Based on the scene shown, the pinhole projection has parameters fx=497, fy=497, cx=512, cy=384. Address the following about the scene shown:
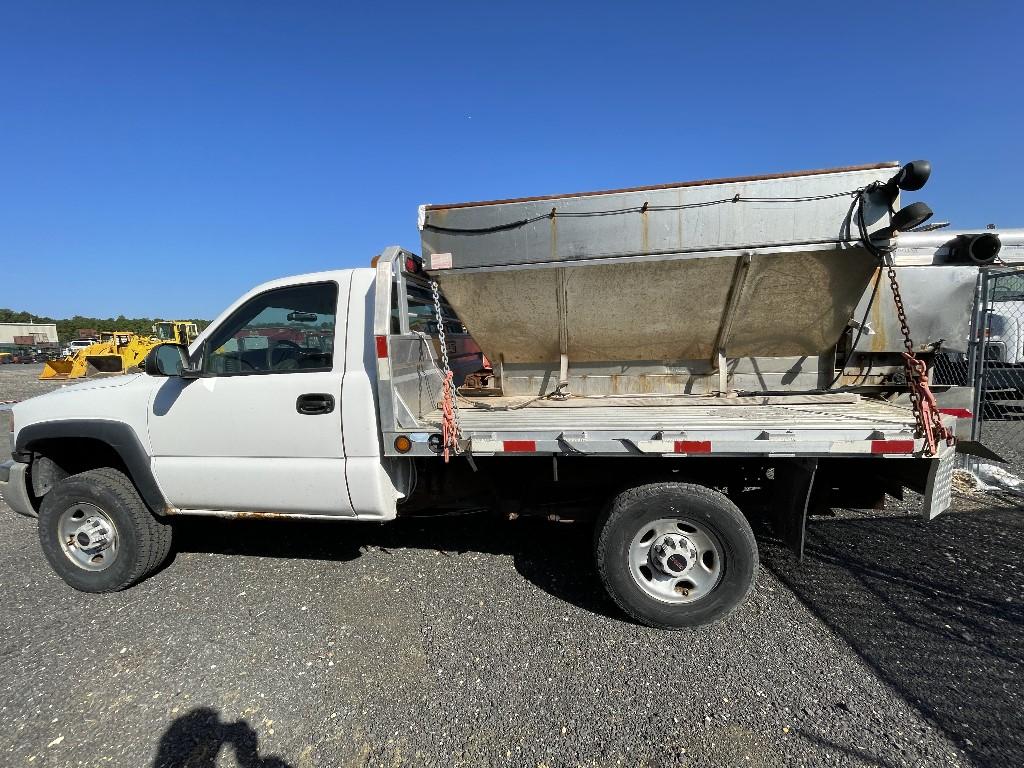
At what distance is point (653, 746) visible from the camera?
2.24 meters

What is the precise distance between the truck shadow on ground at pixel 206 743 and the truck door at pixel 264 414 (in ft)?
3.87

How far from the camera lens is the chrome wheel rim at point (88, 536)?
11.7ft

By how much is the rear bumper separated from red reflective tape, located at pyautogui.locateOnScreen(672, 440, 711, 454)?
15.3 ft

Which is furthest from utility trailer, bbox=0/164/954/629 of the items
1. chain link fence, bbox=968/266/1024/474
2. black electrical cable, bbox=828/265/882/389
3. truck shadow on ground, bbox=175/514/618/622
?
chain link fence, bbox=968/266/1024/474

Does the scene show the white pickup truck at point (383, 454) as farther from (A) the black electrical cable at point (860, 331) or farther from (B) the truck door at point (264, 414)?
(A) the black electrical cable at point (860, 331)

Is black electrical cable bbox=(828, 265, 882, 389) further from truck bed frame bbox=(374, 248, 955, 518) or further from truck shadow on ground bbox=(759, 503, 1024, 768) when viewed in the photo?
truck shadow on ground bbox=(759, 503, 1024, 768)

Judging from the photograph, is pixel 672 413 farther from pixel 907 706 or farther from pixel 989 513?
pixel 989 513

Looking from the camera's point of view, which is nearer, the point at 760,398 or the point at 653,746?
the point at 653,746

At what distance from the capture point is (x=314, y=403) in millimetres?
3143

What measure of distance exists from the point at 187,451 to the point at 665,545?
3.18 metres

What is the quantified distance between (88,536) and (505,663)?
3.14m

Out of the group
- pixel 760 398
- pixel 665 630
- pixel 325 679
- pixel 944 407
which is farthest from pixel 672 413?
pixel 325 679

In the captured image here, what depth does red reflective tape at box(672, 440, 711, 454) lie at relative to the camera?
9.05ft

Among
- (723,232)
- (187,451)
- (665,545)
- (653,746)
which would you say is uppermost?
(723,232)
